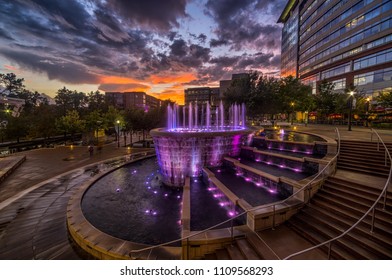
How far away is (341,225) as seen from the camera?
513cm

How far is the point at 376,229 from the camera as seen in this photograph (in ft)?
15.0

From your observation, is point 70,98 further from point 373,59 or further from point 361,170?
point 373,59

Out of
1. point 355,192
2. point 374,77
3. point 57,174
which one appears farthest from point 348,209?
point 374,77

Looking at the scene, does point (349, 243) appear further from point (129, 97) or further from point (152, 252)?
point (129, 97)

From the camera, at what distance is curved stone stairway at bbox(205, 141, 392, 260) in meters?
4.28

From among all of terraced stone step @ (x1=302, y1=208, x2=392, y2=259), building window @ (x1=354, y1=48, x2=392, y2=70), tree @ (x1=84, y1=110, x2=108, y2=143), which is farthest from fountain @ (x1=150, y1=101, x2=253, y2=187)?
building window @ (x1=354, y1=48, x2=392, y2=70)

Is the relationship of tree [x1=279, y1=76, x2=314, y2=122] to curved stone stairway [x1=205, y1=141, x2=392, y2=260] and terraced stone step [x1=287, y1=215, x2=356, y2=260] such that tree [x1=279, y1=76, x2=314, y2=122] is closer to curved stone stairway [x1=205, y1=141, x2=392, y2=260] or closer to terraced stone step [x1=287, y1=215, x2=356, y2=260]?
curved stone stairway [x1=205, y1=141, x2=392, y2=260]

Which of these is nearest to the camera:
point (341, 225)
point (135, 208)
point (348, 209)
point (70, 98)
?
point (341, 225)

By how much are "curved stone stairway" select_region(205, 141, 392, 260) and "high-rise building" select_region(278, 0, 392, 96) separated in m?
41.4

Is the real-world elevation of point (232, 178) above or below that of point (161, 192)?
above

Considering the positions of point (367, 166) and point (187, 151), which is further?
point (187, 151)

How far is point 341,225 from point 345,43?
2236 inches

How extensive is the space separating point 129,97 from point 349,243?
5599 inches
